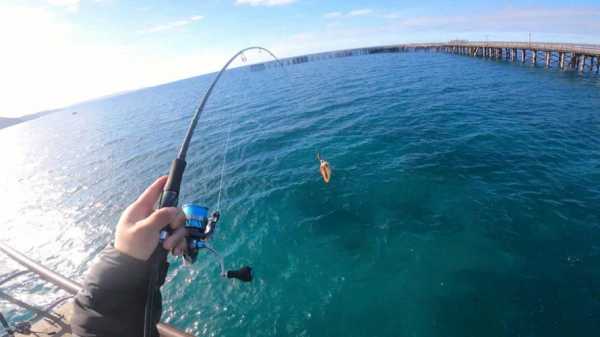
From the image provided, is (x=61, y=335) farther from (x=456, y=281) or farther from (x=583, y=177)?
(x=583, y=177)

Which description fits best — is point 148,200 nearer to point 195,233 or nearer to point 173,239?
point 173,239

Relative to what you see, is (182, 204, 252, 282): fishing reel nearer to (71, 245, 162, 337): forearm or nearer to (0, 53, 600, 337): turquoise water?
(71, 245, 162, 337): forearm

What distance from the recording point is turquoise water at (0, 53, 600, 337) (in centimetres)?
734

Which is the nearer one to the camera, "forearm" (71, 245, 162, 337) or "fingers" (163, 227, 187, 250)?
"forearm" (71, 245, 162, 337)

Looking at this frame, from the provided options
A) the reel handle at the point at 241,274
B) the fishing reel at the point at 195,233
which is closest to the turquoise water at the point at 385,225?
the reel handle at the point at 241,274

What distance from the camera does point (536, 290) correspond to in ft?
24.2

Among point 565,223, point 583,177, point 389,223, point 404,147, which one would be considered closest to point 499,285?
point 389,223

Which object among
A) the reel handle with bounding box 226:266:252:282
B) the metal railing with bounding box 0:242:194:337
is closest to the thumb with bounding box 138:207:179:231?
the reel handle with bounding box 226:266:252:282

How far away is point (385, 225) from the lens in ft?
33.5

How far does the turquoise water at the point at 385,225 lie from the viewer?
24.1ft

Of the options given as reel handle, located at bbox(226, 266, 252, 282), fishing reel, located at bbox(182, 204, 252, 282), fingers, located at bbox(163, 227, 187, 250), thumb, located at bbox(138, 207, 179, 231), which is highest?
thumb, located at bbox(138, 207, 179, 231)

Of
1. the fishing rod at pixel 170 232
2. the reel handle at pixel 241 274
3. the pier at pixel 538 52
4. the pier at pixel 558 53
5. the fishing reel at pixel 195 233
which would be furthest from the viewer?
the pier at pixel 538 52

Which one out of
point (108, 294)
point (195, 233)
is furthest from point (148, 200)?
point (195, 233)

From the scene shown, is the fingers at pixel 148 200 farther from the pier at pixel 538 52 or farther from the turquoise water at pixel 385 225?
the pier at pixel 538 52
